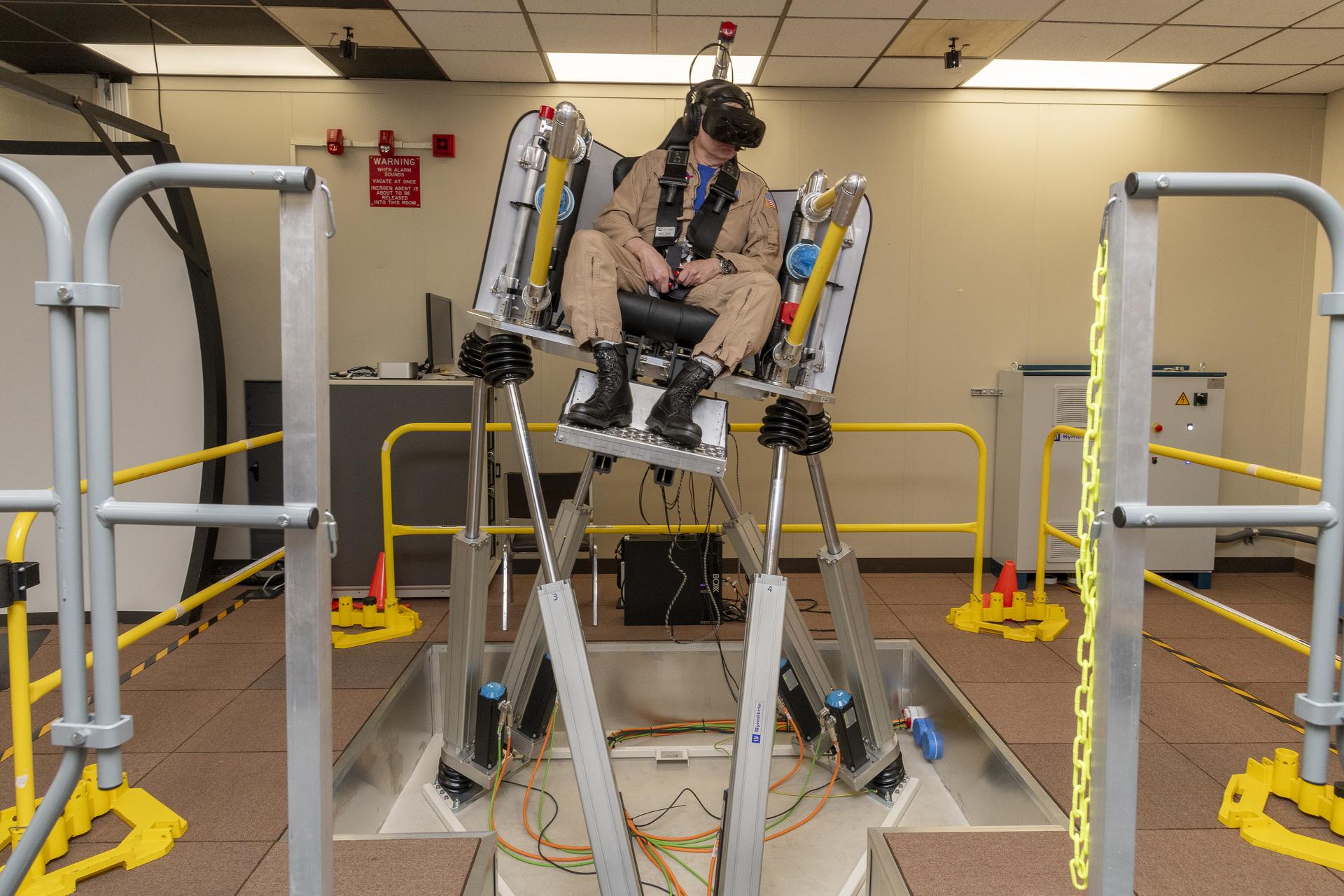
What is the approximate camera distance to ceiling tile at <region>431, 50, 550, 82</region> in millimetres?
4645

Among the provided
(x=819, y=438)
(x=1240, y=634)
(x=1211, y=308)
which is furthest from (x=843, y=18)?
(x=1240, y=634)

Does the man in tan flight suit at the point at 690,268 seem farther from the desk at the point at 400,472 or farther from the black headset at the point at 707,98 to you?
the desk at the point at 400,472

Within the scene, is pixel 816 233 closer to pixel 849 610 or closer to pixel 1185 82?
pixel 849 610

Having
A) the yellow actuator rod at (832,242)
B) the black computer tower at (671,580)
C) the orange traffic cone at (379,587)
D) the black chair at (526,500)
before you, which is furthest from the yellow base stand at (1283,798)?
the orange traffic cone at (379,587)

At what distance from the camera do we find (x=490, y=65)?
4816 mm

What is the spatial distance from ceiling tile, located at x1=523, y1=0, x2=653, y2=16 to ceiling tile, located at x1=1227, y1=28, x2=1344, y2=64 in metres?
3.21

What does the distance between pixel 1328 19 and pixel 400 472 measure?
5118mm

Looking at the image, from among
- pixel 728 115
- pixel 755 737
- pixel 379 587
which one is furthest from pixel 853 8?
pixel 379 587

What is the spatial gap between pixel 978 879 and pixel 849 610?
1114 mm

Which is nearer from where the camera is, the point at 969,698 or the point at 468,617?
the point at 468,617

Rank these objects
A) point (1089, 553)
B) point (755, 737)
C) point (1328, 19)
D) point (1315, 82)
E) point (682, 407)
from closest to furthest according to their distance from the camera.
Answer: point (1089, 553) → point (755, 737) → point (682, 407) → point (1328, 19) → point (1315, 82)

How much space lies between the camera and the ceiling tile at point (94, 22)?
13.3 feet

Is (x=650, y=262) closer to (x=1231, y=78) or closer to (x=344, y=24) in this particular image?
(x=344, y=24)

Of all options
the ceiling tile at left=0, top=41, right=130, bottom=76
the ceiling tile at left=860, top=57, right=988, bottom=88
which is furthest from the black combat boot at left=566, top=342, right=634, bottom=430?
the ceiling tile at left=0, top=41, right=130, bottom=76
